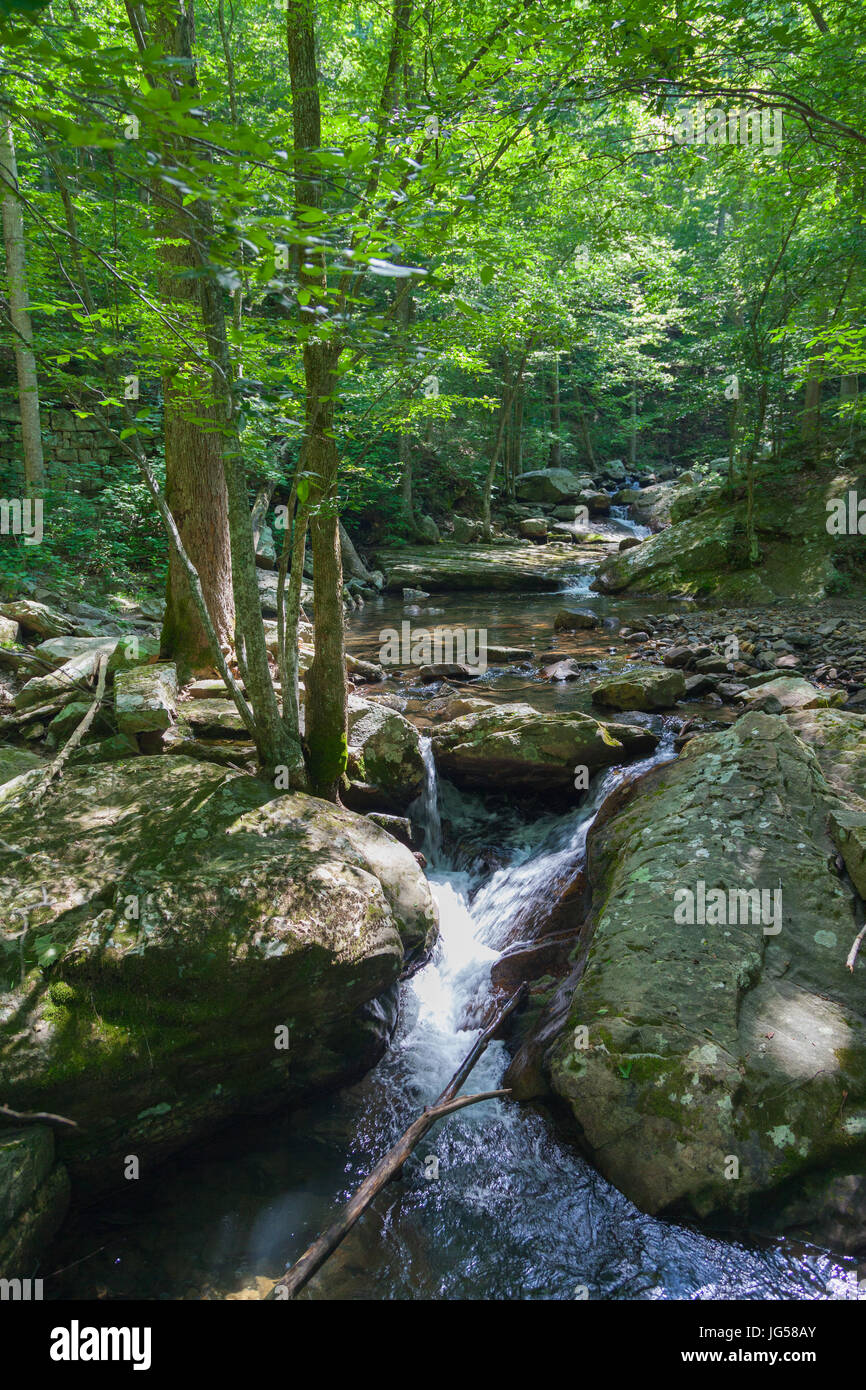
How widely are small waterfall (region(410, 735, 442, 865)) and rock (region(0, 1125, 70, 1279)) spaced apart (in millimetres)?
3747

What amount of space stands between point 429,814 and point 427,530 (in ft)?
51.4

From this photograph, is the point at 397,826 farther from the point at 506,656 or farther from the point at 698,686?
the point at 506,656

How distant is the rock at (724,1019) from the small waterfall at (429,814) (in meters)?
2.07

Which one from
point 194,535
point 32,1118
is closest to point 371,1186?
point 32,1118

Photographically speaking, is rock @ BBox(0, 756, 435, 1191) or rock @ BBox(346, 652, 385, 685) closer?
rock @ BBox(0, 756, 435, 1191)

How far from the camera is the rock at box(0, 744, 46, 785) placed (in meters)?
4.94

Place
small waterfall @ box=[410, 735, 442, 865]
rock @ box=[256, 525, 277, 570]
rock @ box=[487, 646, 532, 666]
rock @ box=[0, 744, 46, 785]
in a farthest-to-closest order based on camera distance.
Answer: rock @ box=[256, 525, 277, 570] → rock @ box=[487, 646, 532, 666] → small waterfall @ box=[410, 735, 442, 865] → rock @ box=[0, 744, 46, 785]

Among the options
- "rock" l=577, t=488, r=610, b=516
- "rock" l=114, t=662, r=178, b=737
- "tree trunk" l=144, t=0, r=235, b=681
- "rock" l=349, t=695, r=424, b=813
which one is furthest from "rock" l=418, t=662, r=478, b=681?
"rock" l=577, t=488, r=610, b=516

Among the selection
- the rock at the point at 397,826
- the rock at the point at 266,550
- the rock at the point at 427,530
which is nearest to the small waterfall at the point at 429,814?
the rock at the point at 397,826

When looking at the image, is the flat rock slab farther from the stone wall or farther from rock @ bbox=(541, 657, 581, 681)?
rock @ bbox=(541, 657, 581, 681)

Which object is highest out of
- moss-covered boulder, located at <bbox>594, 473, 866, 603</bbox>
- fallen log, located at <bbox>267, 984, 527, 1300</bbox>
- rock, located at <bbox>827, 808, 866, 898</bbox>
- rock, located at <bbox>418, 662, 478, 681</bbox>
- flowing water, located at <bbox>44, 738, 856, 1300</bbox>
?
moss-covered boulder, located at <bbox>594, 473, 866, 603</bbox>

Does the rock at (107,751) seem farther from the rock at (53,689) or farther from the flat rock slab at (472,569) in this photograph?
the flat rock slab at (472,569)

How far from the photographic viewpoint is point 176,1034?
3.22 m

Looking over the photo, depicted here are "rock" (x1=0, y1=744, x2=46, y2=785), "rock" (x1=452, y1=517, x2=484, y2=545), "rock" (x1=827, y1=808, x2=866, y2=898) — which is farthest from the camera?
"rock" (x1=452, y1=517, x2=484, y2=545)
